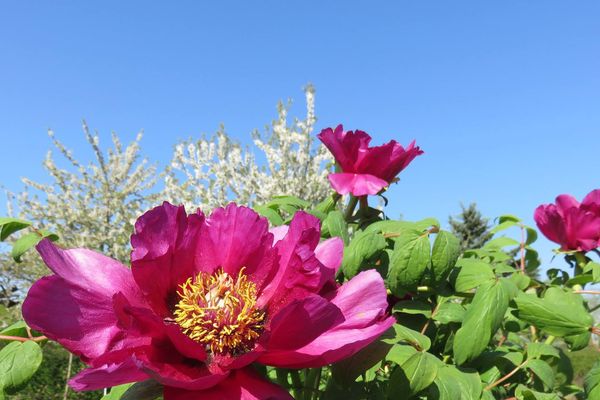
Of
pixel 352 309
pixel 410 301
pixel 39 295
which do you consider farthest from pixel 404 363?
pixel 39 295

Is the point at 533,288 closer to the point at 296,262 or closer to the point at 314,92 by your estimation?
the point at 296,262

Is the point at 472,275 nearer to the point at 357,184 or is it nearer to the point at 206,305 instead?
the point at 357,184

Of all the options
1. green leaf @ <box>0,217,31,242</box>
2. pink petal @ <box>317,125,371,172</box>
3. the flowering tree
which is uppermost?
the flowering tree

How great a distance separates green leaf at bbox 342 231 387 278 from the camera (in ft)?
3.51

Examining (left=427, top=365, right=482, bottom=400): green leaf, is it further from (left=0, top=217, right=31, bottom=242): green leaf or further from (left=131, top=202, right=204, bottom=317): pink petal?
(left=0, top=217, right=31, bottom=242): green leaf

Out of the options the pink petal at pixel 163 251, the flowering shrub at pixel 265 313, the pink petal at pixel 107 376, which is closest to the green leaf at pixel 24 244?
the flowering shrub at pixel 265 313

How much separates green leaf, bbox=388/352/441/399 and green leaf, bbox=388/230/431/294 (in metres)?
0.20

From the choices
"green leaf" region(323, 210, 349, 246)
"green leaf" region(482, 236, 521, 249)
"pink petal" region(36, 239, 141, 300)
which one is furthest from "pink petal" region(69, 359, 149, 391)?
"green leaf" region(482, 236, 521, 249)

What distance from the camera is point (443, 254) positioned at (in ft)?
3.57

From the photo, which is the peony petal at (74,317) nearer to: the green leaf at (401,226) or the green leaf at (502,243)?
the green leaf at (401,226)

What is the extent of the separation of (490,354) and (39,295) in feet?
3.07

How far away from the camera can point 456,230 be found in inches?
712

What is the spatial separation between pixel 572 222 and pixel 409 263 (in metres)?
1.21

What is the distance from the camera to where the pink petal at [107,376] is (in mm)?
669
